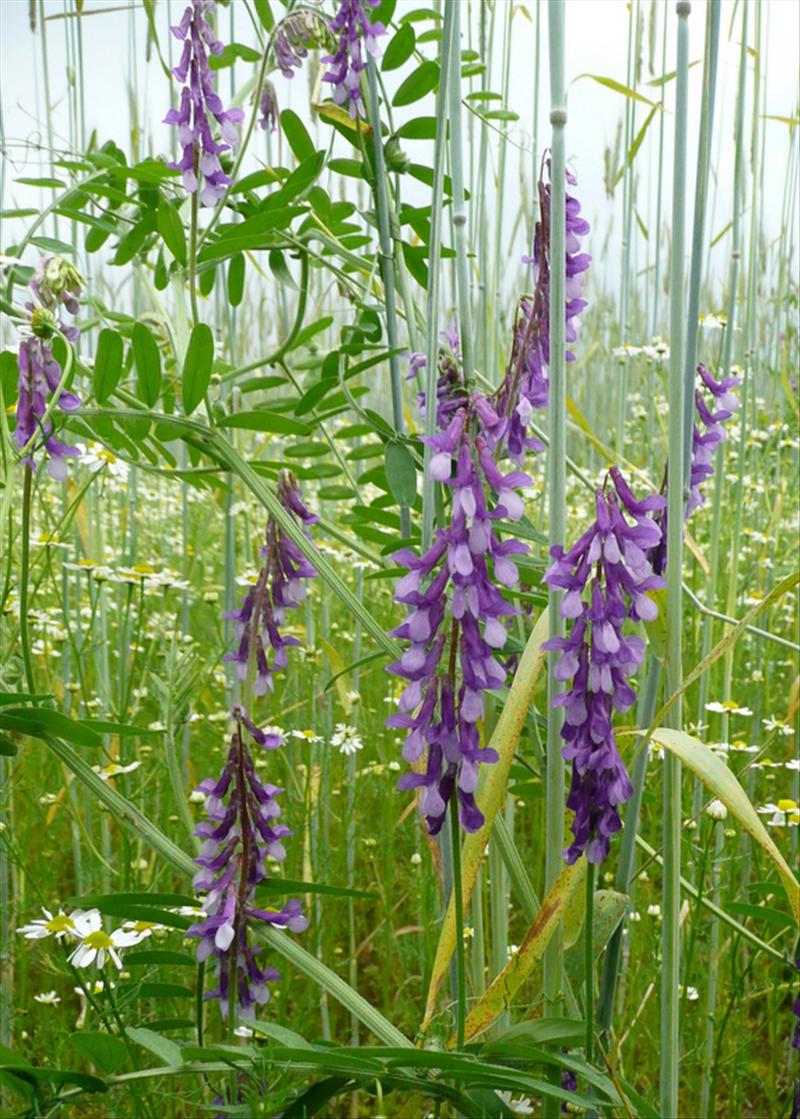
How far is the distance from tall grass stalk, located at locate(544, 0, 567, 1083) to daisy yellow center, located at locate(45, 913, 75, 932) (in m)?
0.45

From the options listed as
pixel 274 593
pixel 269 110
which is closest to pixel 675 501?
pixel 274 593

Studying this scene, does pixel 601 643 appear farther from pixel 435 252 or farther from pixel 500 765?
pixel 435 252

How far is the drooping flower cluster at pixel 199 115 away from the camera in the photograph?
3.03ft

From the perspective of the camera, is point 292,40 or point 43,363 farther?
point 292,40

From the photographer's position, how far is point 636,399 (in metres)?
3.77

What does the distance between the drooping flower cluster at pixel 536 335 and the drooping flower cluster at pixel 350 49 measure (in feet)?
0.67

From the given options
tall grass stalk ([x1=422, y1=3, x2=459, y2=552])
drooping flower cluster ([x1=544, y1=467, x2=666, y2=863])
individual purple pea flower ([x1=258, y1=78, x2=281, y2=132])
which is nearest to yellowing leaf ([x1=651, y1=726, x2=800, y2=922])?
drooping flower cluster ([x1=544, y1=467, x2=666, y2=863])

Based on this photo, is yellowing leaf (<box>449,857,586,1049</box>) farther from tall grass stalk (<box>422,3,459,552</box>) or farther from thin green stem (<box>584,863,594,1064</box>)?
tall grass stalk (<box>422,3,459,552</box>)

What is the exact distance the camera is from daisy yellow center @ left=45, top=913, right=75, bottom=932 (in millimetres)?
965

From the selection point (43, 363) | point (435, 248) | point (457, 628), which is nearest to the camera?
point (457, 628)

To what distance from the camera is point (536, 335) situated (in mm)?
787

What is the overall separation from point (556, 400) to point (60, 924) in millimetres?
623

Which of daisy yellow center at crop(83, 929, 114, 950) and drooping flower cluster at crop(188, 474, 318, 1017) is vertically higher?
drooping flower cluster at crop(188, 474, 318, 1017)

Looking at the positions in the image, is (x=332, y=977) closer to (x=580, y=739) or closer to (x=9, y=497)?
(x=580, y=739)
